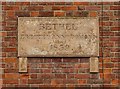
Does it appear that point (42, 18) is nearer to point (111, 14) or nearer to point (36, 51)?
point (36, 51)

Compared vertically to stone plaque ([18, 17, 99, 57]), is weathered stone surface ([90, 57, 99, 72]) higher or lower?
lower

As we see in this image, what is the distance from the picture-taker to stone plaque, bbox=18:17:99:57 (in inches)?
392

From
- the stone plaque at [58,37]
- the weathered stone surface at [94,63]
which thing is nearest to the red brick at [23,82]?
the stone plaque at [58,37]

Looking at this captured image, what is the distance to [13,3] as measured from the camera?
396 inches

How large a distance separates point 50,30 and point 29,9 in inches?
21.5

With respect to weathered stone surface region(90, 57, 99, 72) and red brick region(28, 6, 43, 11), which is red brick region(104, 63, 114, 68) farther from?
red brick region(28, 6, 43, 11)

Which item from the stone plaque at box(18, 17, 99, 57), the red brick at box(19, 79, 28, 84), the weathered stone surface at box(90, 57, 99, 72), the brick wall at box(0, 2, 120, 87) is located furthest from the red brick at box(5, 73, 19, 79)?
the weathered stone surface at box(90, 57, 99, 72)

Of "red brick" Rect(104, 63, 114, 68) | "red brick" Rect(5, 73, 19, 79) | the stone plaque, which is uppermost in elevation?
the stone plaque

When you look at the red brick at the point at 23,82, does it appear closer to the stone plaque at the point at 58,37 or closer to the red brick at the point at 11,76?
the red brick at the point at 11,76

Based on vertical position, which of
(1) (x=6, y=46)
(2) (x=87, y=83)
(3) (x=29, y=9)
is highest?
(3) (x=29, y=9)

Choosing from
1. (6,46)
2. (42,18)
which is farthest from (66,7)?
(6,46)

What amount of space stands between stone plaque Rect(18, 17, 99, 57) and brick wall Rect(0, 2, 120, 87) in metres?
0.09

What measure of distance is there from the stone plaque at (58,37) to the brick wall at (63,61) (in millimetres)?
95

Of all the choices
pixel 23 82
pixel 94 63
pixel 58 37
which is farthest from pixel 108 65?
pixel 23 82
